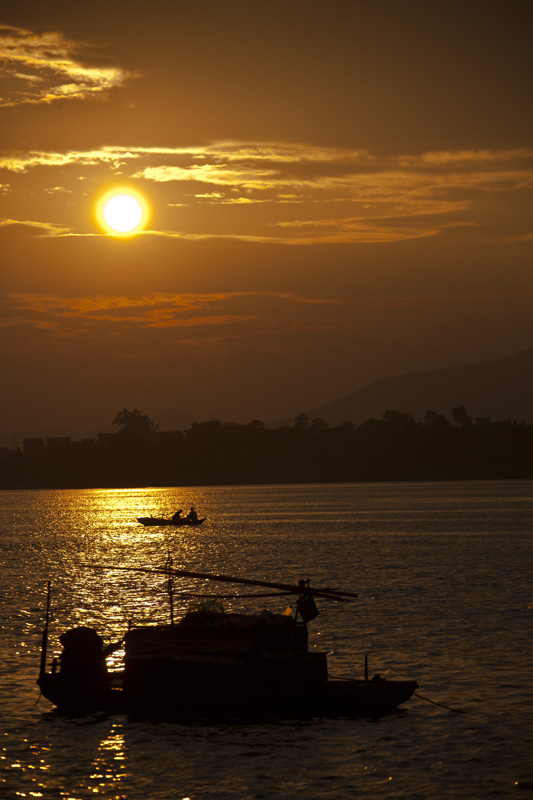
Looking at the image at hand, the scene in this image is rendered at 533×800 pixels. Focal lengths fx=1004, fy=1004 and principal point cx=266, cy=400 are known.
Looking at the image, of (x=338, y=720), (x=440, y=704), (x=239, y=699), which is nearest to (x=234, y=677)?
(x=239, y=699)

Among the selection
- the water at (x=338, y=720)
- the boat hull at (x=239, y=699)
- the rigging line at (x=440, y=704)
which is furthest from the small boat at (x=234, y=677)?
the rigging line at (x=440, y=704)

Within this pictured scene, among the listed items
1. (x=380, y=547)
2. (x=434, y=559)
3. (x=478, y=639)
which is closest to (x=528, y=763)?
(x=478, y=639)

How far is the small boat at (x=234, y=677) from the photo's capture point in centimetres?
3388

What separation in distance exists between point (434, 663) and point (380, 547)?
75.3m

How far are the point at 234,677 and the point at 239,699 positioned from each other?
75 cm

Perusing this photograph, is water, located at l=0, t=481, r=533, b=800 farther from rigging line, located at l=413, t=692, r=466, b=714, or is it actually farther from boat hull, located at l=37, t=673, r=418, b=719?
boat hull, located at l=37, t=673, r=418, b=719

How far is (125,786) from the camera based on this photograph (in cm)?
2872

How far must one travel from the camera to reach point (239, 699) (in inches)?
1331

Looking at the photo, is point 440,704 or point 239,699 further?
point 440,704

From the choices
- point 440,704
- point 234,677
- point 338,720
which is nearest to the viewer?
point 234,677

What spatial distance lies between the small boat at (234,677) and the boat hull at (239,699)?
0.11 feet

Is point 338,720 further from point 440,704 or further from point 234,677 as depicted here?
point 440,704

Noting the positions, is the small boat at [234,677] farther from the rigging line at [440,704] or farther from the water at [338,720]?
the rigging line at [440,704]

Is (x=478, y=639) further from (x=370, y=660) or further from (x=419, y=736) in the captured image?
(x=419, y=736)
